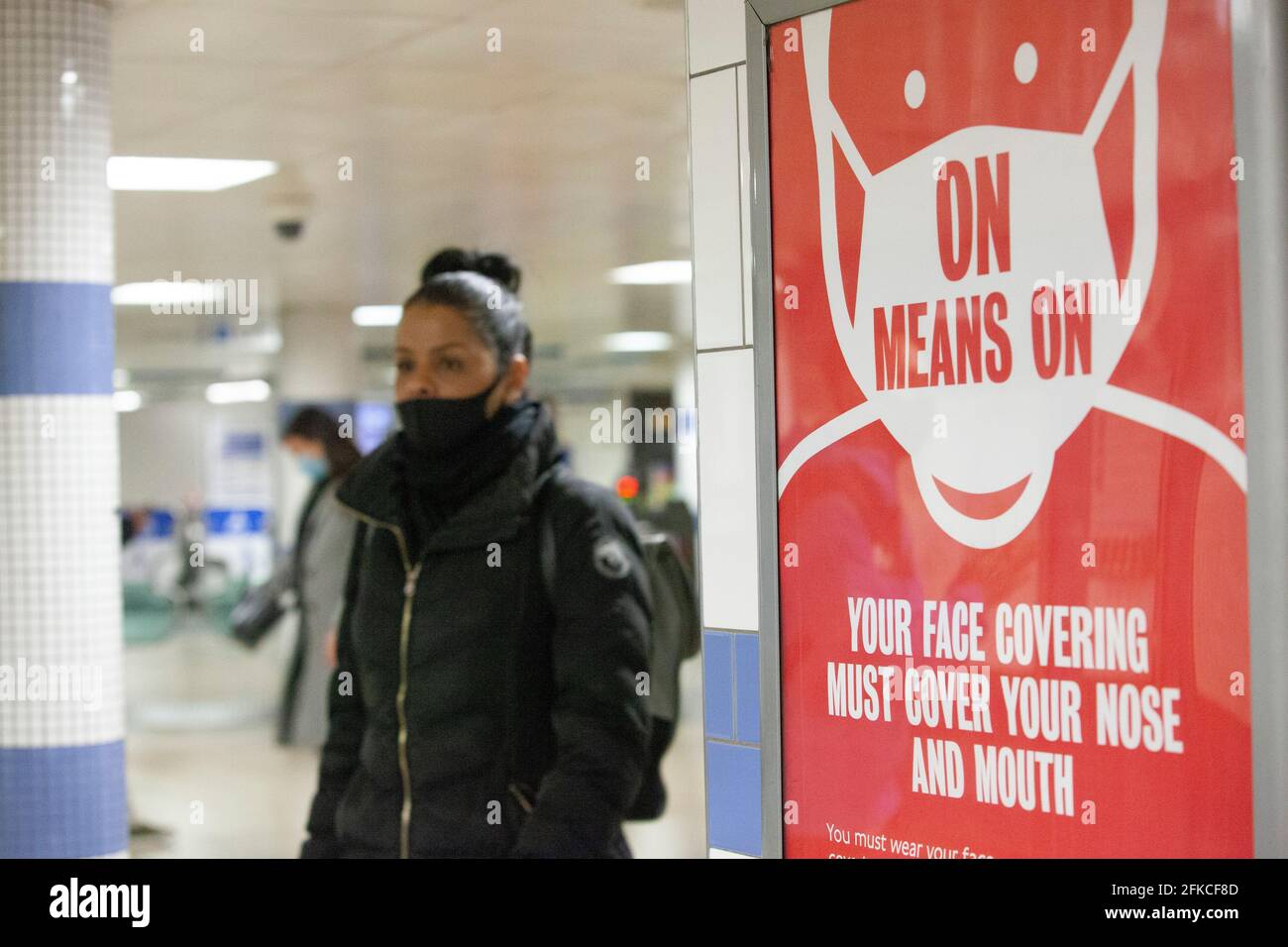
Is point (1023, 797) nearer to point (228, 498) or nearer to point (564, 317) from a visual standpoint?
point (564, 317)

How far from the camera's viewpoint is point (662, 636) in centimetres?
246

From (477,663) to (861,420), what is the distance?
0.82m

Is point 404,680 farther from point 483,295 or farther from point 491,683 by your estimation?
point 483,295

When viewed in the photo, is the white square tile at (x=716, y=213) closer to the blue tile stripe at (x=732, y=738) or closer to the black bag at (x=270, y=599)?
the blue tile stripe at (x=732, y=738)

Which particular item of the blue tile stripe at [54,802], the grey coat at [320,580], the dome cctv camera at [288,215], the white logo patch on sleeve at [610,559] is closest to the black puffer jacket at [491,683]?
the white logo patch on sleeve at [610,559]

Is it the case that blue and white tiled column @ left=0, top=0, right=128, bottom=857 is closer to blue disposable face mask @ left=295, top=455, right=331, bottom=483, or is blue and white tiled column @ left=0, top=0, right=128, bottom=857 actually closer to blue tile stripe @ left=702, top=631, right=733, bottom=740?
blue tile stripe @ left=702, top=631, right=733, bottom=740

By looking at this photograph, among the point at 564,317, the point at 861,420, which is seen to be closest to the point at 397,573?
the point at 861,420

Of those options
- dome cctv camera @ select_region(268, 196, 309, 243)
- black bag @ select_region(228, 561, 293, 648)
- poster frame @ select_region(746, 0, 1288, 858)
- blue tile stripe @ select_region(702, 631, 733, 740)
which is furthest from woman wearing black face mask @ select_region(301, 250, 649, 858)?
dome cctv camera @ select_region(268, 196, 309, 243)

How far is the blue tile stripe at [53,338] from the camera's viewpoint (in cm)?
306

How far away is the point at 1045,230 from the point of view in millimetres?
1778

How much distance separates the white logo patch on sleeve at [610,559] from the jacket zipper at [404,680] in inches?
12.3

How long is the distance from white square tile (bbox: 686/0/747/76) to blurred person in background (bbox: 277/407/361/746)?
107 inches

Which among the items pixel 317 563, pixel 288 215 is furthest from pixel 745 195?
pixel 288 215

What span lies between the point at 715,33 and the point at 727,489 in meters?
0.74
